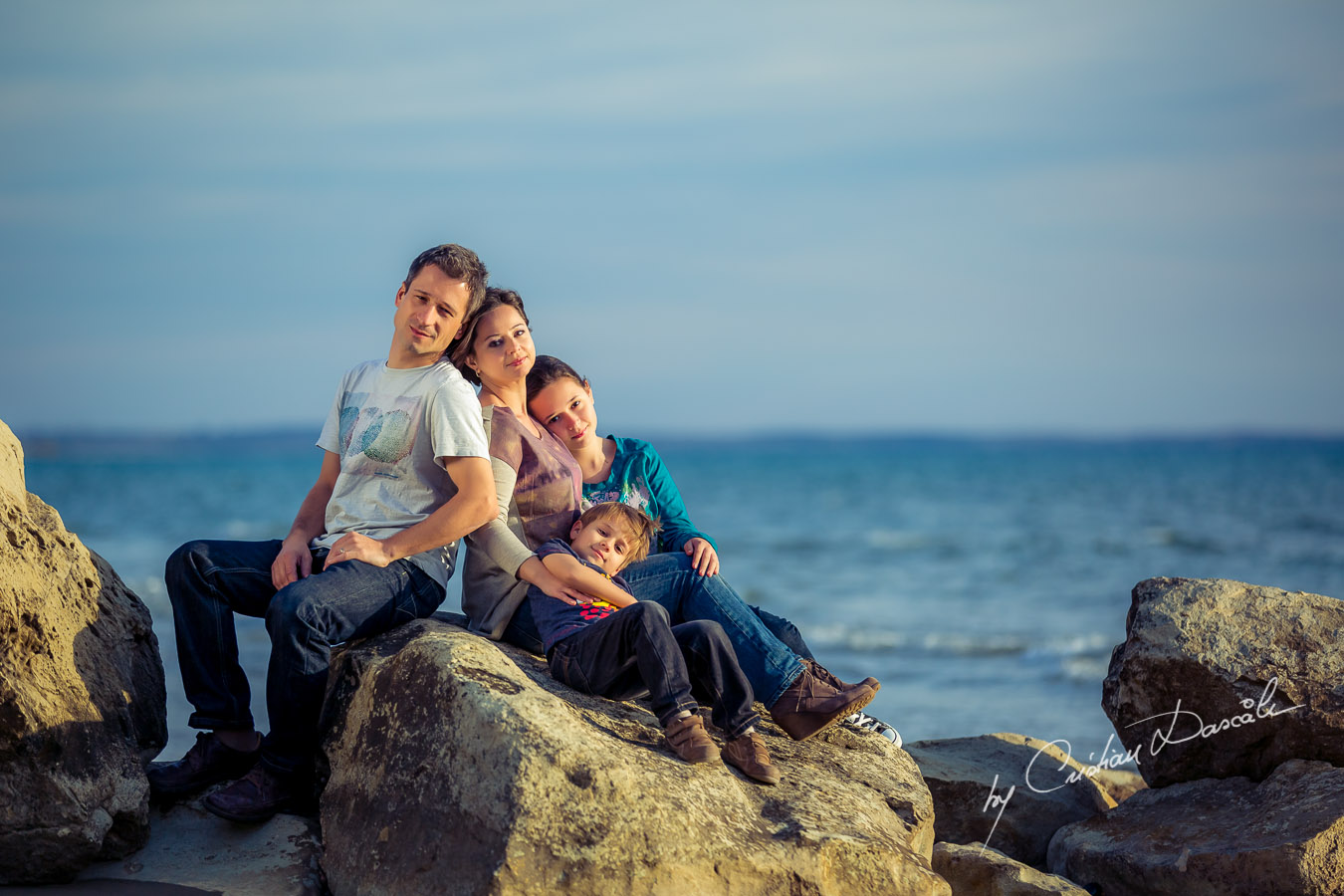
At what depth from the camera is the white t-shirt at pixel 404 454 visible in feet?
12.6

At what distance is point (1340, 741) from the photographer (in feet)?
13.4

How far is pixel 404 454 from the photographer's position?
3.90m

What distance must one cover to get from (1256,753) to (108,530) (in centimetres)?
2216

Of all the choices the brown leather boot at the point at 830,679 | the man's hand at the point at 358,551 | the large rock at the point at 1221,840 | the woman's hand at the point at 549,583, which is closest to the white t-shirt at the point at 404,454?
the man's hand at the point at 358,551

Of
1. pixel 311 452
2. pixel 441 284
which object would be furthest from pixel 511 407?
pixel 311 452

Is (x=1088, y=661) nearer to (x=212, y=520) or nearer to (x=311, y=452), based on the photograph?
(x=212, y=520)

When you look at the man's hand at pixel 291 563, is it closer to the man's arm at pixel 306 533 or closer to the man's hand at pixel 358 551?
the man's arm at pixel 306 533

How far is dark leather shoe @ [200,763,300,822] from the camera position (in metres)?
3.49

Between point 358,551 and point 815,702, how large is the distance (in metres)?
1.62

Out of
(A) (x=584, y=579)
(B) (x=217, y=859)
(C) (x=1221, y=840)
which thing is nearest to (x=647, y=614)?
(A) (x=584, y=579)

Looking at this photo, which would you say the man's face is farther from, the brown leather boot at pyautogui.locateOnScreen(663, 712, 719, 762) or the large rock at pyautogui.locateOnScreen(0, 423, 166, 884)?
the brown leather boot at pyautogui.locateOnScreen(663, 712, 719, 762)

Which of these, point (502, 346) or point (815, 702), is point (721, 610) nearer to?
point (815, 702)

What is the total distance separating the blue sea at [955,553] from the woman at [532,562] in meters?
4.40

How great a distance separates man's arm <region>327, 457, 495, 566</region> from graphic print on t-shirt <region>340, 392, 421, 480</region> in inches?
8.8
